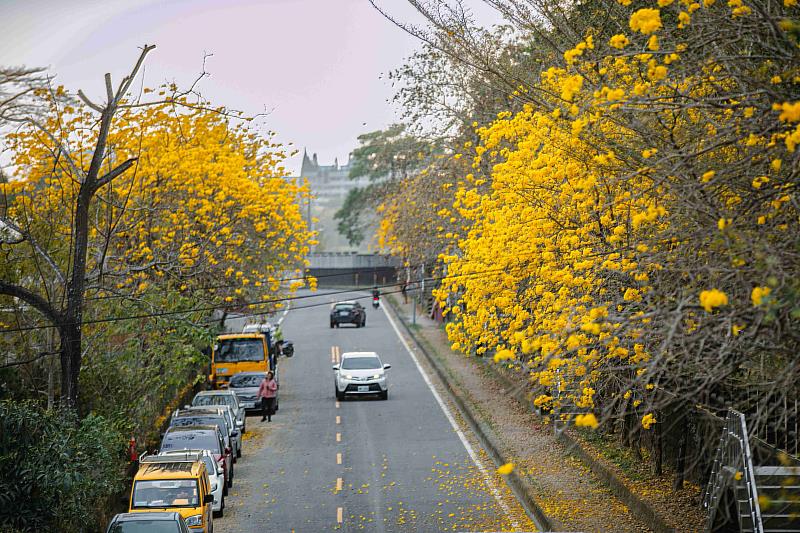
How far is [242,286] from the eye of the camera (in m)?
32.3

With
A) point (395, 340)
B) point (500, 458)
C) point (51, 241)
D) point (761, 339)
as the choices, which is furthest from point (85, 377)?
point (395, 340)

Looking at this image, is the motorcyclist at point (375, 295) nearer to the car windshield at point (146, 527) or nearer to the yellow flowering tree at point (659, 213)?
the yellow flowering tree at point (659, 213)

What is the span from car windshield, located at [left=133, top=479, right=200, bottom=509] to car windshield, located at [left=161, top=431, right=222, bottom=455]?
4038 millimetres

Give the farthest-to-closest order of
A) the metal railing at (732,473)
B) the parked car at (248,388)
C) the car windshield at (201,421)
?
the parked car at (248,388), the car windshield at (201,421), the metal railing at (732,473)

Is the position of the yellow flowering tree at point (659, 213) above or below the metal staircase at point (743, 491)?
above

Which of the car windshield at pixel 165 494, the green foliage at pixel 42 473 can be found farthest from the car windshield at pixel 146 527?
the car windshield at pixel 165 494

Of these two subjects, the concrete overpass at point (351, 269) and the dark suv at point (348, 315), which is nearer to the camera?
the dark suv at point (348, 315)

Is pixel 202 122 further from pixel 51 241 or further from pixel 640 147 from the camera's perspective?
pixel 640 147

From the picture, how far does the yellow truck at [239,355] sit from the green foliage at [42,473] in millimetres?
18322

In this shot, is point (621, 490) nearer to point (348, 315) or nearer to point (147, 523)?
point (147, 523)

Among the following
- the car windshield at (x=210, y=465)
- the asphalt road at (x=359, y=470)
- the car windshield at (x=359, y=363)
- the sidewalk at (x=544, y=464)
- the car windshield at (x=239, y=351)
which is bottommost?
the asphalt road at (x=359, y=470)

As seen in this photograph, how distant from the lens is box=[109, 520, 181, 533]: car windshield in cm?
1467

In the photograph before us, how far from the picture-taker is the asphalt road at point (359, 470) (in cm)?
1908

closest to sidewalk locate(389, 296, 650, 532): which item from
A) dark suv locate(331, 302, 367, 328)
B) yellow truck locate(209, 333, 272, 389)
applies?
yellow truck locate(209, 333, 272, 389)
